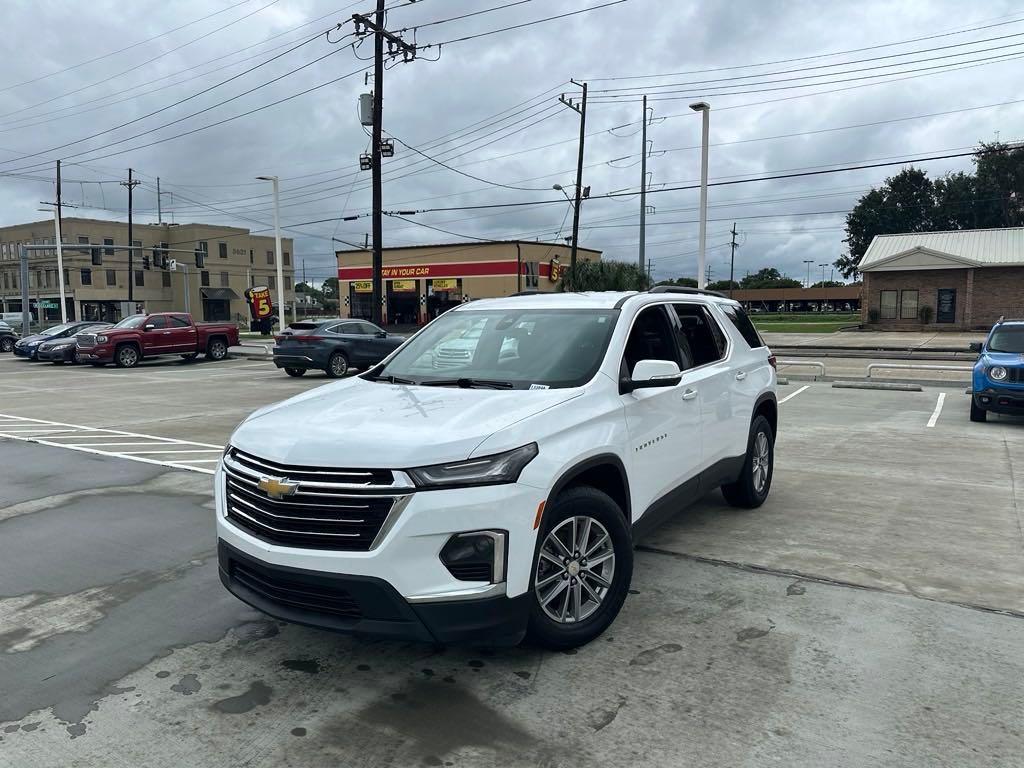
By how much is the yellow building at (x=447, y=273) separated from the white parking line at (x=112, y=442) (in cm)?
3960

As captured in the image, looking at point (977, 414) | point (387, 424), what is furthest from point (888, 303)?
point (387, 424)

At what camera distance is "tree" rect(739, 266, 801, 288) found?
349 ft

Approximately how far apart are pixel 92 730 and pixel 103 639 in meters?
1.00

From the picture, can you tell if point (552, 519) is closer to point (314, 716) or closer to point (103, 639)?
point (314, 716)

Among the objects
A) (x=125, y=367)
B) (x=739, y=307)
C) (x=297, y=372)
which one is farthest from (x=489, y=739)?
(x=125, y=367)

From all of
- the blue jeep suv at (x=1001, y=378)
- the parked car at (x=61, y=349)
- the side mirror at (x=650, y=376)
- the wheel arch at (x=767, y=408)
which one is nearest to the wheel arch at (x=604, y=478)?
the side mirror at (x=650, y=376)

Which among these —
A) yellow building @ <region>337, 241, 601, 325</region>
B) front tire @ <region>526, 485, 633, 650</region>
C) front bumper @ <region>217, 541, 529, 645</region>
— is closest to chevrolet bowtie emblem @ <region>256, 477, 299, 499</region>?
front bumper @ <region>217, 541, 529, 645</region>

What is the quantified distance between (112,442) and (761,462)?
846 centimetres

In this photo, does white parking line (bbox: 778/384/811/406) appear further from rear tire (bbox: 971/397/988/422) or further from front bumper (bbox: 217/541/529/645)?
front bumper (bbox: 217/541/529/645)

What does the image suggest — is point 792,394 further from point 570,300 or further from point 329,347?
point 570,300

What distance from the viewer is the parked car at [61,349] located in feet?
87.9

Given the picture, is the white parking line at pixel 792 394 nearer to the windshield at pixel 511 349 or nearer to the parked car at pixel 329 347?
the parked car at pixel 329 347

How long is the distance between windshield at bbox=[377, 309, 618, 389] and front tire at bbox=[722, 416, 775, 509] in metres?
2.29

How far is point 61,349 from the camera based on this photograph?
1062 inches
